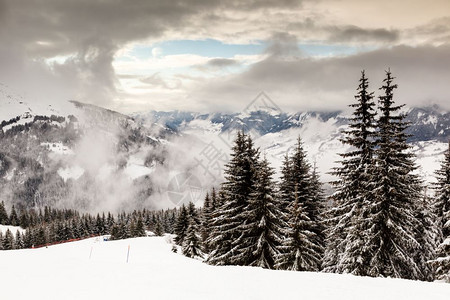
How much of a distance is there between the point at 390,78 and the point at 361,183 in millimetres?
6916

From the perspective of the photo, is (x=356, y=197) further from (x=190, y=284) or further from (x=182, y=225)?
(x=182, y=225)

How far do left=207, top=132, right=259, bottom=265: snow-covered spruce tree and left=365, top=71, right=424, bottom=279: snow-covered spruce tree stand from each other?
356 inches

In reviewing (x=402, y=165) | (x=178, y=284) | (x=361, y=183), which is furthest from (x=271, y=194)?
(x=178, y=284)

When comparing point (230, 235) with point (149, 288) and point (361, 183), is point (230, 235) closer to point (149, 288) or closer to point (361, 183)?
point (361, 183)

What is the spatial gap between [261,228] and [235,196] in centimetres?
337

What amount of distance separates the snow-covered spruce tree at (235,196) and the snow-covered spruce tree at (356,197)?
6.58 metres

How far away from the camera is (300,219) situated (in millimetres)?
24656

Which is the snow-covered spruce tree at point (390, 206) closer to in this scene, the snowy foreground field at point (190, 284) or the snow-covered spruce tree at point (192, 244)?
the snowy foreground field at point (190, 284)

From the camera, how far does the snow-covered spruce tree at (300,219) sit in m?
23.1

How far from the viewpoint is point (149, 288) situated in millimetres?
11586

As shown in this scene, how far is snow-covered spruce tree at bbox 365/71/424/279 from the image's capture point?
62.2 ft

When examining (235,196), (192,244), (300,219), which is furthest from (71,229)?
(300,219)

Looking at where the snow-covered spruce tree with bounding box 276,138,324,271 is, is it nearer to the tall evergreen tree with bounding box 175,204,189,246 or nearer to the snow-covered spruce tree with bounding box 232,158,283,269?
the snow-covered spruce tree with bounding box 232,158,283,269

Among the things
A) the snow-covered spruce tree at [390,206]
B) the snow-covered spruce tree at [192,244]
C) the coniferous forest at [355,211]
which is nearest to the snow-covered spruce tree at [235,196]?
the coniferous forest at [355,211]
